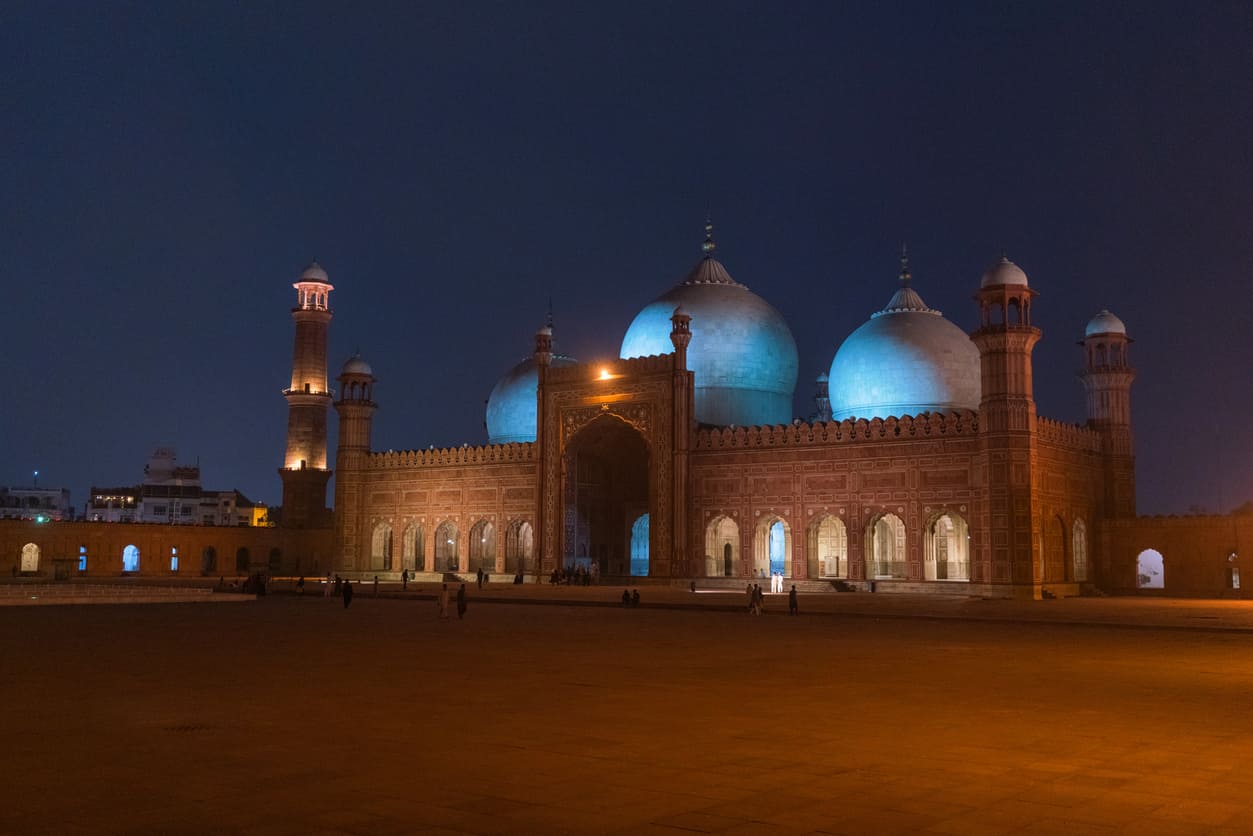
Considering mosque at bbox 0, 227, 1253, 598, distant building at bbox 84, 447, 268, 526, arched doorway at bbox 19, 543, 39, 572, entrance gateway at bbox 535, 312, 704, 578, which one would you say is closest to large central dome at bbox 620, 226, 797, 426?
mosque at bbox 0, 227, 1253, 598

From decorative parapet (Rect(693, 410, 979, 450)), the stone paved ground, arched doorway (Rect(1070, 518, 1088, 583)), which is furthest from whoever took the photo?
arched doorway (Rect(1070, 518, 1088, 583))

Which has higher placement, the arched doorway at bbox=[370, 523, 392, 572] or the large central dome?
the large central dome

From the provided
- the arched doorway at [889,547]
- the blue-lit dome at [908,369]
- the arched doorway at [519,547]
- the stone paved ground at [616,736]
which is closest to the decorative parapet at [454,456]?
the arched doorway at [519,547]

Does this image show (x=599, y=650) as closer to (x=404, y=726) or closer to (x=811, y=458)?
(x=404, y=726)

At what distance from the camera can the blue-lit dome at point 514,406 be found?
129 feet

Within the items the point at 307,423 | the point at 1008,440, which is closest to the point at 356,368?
the point at 307,423

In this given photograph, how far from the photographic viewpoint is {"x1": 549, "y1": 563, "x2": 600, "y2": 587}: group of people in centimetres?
2984

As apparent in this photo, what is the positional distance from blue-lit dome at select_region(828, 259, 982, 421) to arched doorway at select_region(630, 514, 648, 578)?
671 cm

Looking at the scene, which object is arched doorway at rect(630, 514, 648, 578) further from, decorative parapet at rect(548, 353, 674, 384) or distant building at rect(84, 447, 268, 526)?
distant building at rect(84, 447, 268, 526)

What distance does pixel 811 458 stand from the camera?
93.4 ft

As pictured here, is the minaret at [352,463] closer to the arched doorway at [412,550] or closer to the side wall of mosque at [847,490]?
the arched doorway at [412,550]

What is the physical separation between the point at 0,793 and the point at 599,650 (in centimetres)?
716

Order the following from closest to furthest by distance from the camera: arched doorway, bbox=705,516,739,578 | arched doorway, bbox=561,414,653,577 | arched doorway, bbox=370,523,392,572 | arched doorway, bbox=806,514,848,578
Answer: arched doorway, bbox=705,516,739,578, arched doorway, bbox=806,514,848,578, arched doorway, bbox=561,414,653,577, arched doorway, bbox=370,523,392,572

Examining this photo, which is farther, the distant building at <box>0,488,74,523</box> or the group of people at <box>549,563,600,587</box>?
the distant building at <box>0,488,74,523</box>
